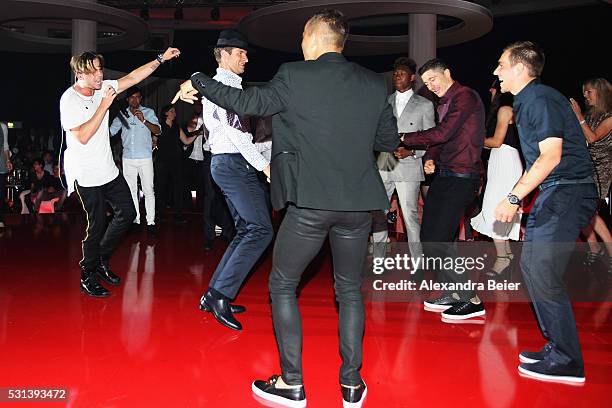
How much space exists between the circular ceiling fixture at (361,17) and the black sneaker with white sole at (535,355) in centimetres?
703

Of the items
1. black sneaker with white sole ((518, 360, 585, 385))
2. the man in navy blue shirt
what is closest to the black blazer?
the man in navy blue shirt

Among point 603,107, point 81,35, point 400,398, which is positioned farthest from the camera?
point 81,35

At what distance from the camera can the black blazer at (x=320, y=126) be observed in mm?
2205

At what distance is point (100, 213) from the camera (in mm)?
4039


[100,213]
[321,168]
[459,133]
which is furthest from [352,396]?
[100,213]

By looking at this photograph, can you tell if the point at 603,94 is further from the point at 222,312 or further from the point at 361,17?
the point at 361,17

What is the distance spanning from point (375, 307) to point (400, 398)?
5.02 ft

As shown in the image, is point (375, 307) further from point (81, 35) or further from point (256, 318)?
point (81, 35)

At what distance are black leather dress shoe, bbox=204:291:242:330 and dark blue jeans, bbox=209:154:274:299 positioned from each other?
0.05 metres

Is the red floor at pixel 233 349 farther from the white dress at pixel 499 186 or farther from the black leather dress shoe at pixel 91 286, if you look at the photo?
the white dress at pixel 499 186

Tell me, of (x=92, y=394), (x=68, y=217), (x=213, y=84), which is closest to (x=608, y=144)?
(x=213, y=84)

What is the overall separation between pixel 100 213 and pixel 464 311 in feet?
7.78

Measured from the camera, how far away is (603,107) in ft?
16.8

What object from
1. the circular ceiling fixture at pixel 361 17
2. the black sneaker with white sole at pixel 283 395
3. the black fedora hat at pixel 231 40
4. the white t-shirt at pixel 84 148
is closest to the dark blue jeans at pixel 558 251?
the black sneaker with white sole at pixel 283 395
